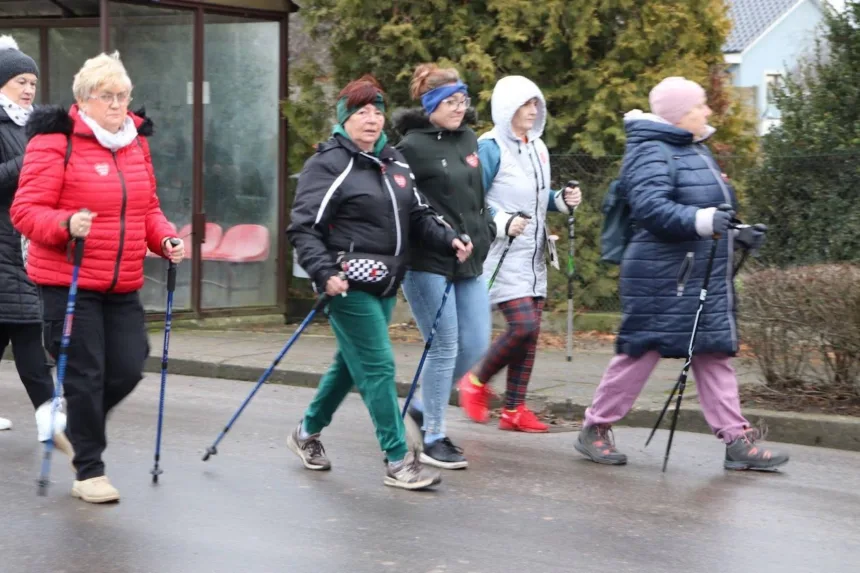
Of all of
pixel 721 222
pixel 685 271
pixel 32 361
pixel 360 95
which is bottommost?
pixel 32 361

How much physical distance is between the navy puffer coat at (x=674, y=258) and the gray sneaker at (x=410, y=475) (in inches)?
49.0

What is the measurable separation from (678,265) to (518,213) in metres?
0.99

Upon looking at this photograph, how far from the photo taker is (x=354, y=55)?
12.4 metres

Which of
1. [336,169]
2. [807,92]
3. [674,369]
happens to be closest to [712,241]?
[336,169]

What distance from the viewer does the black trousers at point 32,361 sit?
23.4ft

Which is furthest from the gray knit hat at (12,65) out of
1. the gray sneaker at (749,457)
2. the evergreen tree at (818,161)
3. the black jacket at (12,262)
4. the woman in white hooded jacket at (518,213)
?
the evergreen tree at (818,161)

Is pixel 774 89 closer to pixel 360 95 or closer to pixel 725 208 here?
pixel 725 208

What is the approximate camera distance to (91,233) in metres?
5.68

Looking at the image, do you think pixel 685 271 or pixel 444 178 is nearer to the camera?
pixel 685 271

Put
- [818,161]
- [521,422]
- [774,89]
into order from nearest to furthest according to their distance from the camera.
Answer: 1. [521,422]
2. [818,161]
3. [774,89]

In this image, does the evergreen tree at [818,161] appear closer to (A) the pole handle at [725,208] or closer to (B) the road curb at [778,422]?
(B) the road curb at [778,422]

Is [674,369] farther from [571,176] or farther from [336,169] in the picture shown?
[336,169]

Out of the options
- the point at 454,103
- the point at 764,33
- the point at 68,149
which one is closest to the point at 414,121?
the point at 454,103

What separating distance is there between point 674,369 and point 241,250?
4.61m
